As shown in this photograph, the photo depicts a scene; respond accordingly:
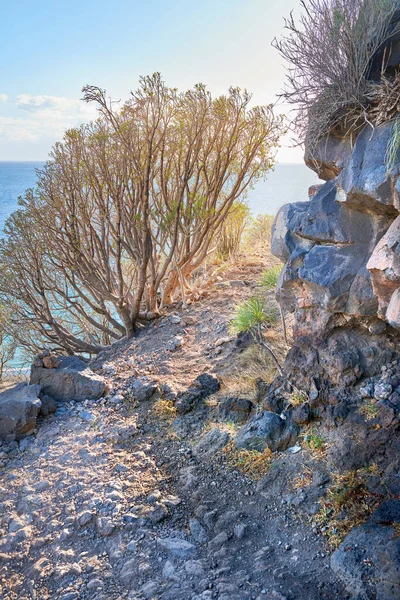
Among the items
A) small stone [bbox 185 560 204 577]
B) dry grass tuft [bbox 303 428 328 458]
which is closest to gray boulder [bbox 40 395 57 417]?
small stone [bbox 185 560 204 577]

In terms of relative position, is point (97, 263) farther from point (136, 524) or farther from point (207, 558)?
point (207, 558)

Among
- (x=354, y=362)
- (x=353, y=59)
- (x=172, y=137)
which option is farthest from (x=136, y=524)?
(x=172, y=137)

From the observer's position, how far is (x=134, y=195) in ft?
25.9

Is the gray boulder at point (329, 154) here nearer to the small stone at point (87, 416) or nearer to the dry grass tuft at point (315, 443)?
the dry grass tuft at point (315, 443)

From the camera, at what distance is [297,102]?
4441mm

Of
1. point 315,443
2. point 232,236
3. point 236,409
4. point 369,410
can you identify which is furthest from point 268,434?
point 232,236

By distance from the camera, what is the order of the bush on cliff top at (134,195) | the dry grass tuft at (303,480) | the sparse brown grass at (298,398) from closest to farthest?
1. the dry grass tuft at (303,480)
2. the sparse brown grass at (298,398)
3. the bush on cliff top at (134,195)

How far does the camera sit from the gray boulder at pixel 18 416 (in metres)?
5.44

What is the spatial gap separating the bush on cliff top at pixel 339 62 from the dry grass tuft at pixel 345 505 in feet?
8.83

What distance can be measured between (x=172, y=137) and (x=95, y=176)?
139 cm

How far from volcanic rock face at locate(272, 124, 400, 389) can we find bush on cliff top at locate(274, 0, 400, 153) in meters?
0.20

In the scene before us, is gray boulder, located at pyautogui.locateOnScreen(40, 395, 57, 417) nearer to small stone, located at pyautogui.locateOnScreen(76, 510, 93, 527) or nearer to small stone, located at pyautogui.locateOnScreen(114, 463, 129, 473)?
small stone, located at pyautogui.locateOnScreen(114, 463, 129, 473)

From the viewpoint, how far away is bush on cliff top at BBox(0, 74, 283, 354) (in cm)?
758

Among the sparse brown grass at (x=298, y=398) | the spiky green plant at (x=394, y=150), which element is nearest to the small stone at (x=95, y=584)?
the sparse brown grass at (x=298, y=398)
